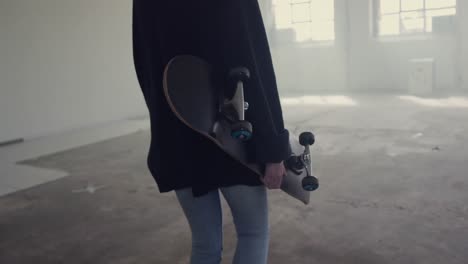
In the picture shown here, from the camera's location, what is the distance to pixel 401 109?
5594 millimetres

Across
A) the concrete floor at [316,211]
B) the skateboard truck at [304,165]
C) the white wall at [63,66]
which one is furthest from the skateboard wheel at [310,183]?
the white wall at [63,66]

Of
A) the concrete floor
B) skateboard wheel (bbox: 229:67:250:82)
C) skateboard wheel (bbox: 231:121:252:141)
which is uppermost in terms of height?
skateboard wheel (bbox: 229:67:250:82)

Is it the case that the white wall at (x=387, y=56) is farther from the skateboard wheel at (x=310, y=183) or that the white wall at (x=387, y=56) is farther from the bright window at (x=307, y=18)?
the skateboard wheel at (x=310, y=183)

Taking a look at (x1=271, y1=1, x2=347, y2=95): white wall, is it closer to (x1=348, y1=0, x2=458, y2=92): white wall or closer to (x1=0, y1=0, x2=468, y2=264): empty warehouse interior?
(x1=0, y1=0, x2=468, y2=264): empty warehouse interior

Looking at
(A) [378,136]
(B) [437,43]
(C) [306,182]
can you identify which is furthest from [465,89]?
(C) [306,182]

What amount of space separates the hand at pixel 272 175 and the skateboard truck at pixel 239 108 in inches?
4.6

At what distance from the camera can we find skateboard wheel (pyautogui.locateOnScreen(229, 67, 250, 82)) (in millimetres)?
980

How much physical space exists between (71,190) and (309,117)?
10.1 ft

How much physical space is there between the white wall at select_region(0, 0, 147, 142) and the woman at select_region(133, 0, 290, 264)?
4915 millimetres

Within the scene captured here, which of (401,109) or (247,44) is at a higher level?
(247,44)

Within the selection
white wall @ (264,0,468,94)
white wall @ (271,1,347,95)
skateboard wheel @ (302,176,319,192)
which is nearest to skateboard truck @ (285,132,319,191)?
skateboard wheel @ (302,176,319,192)

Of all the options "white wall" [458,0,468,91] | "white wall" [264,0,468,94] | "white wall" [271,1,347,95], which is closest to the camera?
"white wall" [458,0,468,91]

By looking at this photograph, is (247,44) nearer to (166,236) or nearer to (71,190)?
(166,236)

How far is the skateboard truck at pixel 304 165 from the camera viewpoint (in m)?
1.15
